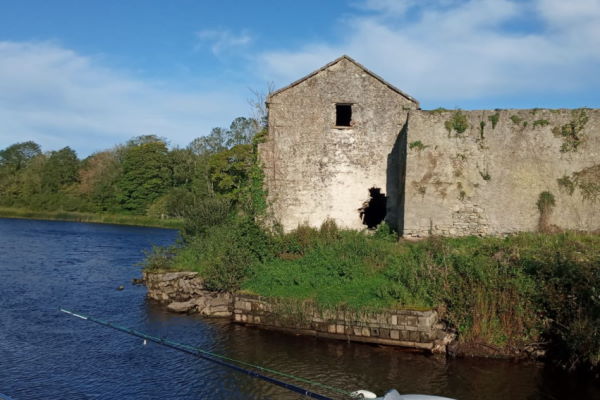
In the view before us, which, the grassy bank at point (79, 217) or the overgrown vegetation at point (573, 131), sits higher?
the overgrown vegetation at point (573, 131)

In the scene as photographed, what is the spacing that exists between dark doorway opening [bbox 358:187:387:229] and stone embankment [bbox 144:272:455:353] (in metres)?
6.33

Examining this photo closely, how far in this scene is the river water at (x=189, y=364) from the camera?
31.0ft

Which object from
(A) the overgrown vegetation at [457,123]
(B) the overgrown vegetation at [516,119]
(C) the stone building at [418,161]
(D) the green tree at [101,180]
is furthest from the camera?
(D) the green tree at [101,180]

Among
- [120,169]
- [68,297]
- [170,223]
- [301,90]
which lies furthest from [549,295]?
[120,169]

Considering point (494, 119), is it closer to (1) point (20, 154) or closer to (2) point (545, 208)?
(2) point (545, 208)

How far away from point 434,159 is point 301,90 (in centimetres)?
591

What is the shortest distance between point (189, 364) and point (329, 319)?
384cm

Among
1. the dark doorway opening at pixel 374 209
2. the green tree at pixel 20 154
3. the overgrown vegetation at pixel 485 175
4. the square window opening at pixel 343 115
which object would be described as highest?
the green tree at pixel 20 154

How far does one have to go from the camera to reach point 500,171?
49.0 ft

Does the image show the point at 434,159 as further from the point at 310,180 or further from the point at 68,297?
the point at 68,297

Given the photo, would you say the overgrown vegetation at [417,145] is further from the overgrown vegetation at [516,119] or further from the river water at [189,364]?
the river water at [189,364]

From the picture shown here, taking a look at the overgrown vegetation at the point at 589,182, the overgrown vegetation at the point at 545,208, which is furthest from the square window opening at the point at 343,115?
the overgrown vegetation at the point at 589,182

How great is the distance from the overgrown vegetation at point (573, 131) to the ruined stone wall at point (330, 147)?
5805 mm

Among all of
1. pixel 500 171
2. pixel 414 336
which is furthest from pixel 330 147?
pixel 414 336
